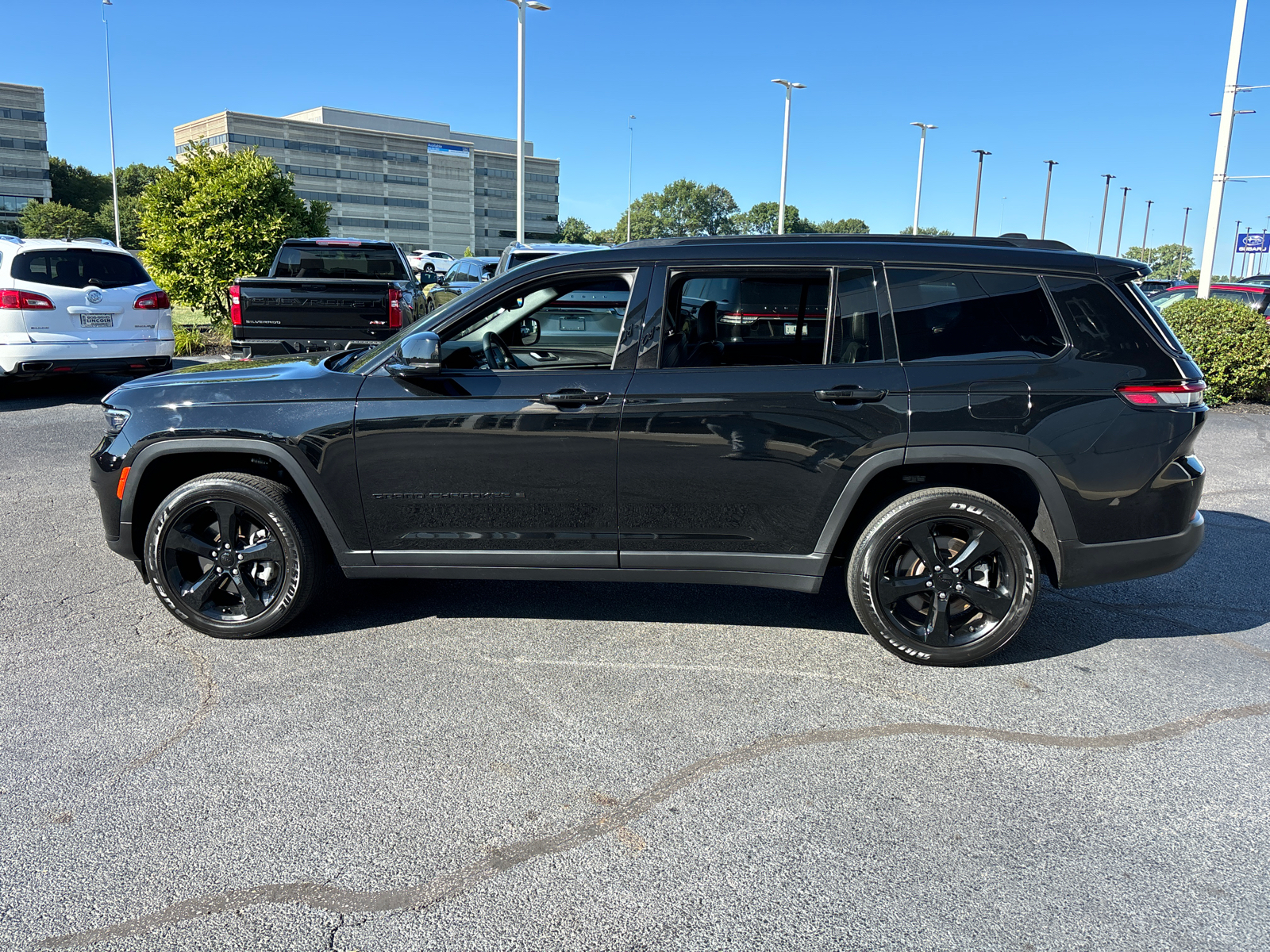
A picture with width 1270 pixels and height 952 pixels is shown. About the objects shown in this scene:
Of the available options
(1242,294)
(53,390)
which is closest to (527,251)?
(53,390)

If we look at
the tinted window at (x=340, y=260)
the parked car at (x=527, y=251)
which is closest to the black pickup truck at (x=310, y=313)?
the parked car at (x=527, y=251)

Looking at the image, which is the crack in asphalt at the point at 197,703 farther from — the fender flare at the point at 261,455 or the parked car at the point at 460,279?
the parked car at the point at 460,279

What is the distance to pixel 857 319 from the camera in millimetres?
4129

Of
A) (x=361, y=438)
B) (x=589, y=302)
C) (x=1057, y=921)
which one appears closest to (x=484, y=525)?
(x=361, y=438)

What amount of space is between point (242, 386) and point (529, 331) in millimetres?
1332

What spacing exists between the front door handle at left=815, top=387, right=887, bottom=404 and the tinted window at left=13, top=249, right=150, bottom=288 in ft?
32.2

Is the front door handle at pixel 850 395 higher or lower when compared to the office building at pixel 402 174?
lower

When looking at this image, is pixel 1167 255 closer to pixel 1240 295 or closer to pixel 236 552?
pixel 1240 295

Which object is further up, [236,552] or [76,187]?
[76,187]

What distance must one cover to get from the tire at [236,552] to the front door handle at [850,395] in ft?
7.90

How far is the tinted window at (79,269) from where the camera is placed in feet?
33.8

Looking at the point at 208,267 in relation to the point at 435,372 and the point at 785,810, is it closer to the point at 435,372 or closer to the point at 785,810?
the point at 435,372

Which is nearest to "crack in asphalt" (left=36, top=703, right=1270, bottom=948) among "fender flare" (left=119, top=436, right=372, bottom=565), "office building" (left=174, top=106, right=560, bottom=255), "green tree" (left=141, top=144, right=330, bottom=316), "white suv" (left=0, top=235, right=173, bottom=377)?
"fender flare" (left=119, top=436, right=372, bottom=565)

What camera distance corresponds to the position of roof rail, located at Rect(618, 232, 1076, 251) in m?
4.27
